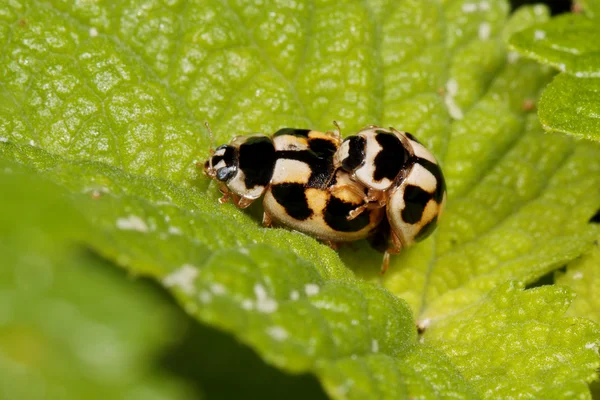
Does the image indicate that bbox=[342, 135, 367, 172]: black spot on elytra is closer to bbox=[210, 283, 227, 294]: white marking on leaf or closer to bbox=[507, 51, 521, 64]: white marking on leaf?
bbox=[507, 51, 521, 64]: white marking on leaf

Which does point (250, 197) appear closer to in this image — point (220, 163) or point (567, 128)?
point (220, 163)

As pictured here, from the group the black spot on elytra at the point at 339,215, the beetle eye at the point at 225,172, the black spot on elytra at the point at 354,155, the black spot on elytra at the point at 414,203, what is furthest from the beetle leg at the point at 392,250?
the beetle eye at the point at 225,172

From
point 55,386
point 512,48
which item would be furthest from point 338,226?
point 55,386

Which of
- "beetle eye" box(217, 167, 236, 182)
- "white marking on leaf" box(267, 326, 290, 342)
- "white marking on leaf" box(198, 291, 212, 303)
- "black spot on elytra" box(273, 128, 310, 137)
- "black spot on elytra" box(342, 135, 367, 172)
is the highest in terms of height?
"white marking on leaf" box(198, 291, 212, 303)

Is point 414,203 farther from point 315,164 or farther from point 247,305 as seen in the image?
point 247,305

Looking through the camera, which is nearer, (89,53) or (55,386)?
(55,386)

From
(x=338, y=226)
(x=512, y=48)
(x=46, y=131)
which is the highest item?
(x=46, y=131)

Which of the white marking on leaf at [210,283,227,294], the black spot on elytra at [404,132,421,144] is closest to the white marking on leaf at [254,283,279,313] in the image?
the white marking on leaf at [210,283,227,294]

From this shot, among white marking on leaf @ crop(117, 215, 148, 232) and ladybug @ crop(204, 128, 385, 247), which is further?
ladybug @ crop(204, 128, 385, 247)
